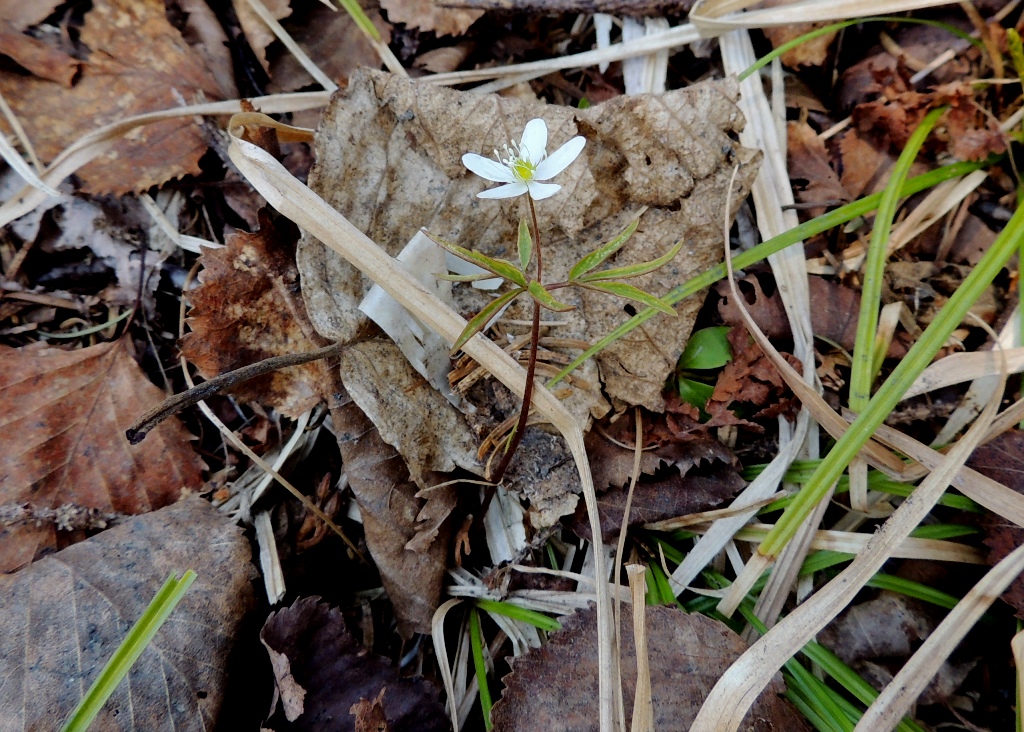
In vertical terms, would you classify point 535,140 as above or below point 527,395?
above

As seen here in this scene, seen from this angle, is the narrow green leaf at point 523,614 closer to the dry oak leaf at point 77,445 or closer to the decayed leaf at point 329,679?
the decayed leaf at point 329,679

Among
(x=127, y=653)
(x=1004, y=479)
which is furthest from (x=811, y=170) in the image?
(x=127, y=653)

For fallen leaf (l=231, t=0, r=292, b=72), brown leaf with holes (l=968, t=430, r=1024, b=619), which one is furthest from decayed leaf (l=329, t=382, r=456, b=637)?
brown leaf with holes (l=968, t=430, r=1024, b=619)

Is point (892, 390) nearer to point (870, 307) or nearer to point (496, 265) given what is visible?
point (870, 307)

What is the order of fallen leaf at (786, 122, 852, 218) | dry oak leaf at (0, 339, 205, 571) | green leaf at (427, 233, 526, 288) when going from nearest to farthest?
green leaf at (427, 233, 526, 288) → dry oak leaf at (0, 339, 205, 571) → fallen leaf at (786, 122, 852, 218)

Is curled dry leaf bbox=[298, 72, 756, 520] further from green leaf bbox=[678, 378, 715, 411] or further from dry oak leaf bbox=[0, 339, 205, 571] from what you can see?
dry oak leaf bbox=[0, 339, 205, 571]
